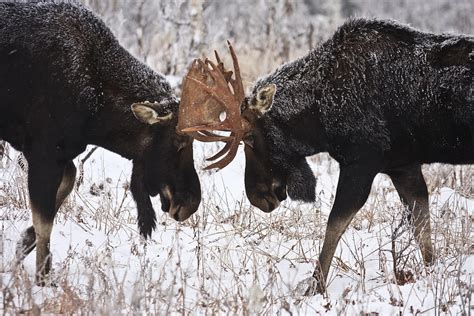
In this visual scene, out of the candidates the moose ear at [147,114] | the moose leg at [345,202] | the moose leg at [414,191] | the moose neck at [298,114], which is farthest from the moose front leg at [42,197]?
the moose leg at [414,191]

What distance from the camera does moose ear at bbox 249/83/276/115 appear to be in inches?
273

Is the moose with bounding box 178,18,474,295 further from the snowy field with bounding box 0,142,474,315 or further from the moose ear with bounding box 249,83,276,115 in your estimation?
the snowy field with bounding box 0,142,474,315

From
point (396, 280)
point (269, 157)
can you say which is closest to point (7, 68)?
point (269, 157)

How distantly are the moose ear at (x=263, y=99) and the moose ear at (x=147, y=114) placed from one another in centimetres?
70

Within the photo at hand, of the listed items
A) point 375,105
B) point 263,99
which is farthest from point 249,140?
point 375,105

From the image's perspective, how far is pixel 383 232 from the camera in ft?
27.1

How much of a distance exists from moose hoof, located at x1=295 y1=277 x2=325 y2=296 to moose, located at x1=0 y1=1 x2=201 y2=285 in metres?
1.12

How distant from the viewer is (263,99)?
7.02m

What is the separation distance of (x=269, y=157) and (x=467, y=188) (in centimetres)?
351

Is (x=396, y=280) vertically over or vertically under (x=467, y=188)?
under

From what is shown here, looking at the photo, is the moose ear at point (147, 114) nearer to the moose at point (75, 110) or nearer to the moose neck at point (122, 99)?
the moose at point (75, 110)

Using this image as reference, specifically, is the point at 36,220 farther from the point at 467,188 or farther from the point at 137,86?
the point at 467,188

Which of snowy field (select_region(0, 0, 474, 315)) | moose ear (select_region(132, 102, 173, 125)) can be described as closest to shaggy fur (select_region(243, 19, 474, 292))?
snowy field (select_region(0, 0, 474, 315))

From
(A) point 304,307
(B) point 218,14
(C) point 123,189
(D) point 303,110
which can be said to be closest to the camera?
(A) point 304,307
